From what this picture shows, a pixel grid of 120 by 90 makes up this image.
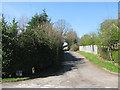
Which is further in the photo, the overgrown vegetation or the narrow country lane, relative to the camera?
the overgrown vegetation

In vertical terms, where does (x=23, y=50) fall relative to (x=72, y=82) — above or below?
above

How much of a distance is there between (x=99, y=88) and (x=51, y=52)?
669 centimetres

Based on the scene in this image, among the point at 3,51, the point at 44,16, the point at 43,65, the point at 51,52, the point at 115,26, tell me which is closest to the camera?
the point at 3,51

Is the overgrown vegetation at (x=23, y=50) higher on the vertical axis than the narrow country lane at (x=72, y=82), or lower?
higher

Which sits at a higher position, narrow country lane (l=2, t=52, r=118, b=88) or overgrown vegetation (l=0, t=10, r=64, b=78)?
overgrown vegetation (l=0, t=10, r=64, b=78)

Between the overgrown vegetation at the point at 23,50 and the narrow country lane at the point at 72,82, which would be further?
the overgrown vegetation at the point at 23,50

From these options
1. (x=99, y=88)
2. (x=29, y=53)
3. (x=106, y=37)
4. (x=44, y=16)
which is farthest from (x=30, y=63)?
(x=44, y=16)

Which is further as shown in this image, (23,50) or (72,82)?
(23,50)

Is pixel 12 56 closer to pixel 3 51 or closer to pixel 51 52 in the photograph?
pixel 3 51

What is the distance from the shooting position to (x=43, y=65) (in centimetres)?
1081

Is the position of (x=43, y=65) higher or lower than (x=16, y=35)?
lower

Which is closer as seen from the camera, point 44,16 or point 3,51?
point 3,51

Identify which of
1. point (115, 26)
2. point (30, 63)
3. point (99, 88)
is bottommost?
point (99, 88)

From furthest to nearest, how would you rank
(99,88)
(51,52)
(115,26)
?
(115,26) → (51,52) → (99,88)
